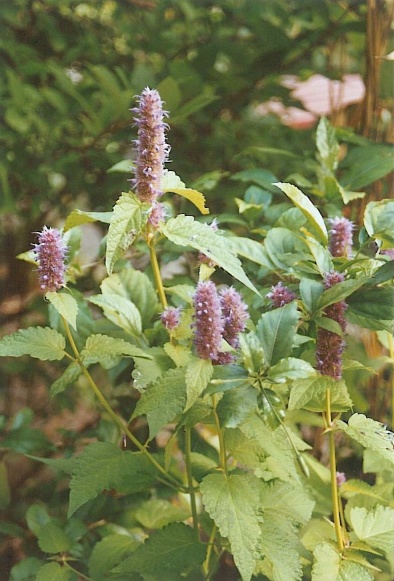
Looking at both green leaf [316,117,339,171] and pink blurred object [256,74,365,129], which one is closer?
green leaf [316,117,339,171]

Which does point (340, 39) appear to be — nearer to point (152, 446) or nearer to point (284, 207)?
point (284, 207)

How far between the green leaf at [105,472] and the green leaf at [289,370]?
0.18m

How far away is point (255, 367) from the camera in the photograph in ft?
1.60

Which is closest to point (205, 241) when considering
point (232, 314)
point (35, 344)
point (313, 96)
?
point (232, 314)

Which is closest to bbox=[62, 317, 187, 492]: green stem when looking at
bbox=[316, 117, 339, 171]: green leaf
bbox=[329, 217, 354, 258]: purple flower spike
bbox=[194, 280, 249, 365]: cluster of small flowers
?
bbox=[194, 280, 249, 365]: cluster of small flowers

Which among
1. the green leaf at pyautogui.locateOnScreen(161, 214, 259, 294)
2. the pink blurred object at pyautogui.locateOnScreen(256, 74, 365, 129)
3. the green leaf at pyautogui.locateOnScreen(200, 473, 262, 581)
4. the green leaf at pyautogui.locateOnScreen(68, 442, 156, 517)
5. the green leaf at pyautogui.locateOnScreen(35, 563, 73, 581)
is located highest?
the pink blurred object at pyautogui.locateOnScreen(256, 74, 365, 129)

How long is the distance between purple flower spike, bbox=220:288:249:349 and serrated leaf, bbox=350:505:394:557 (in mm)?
206

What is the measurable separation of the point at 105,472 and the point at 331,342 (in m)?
0.22

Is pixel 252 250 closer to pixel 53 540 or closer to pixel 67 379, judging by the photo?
pixel 67 379

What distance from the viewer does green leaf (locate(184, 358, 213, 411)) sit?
470 millimetres

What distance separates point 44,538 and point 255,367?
0.35 metres

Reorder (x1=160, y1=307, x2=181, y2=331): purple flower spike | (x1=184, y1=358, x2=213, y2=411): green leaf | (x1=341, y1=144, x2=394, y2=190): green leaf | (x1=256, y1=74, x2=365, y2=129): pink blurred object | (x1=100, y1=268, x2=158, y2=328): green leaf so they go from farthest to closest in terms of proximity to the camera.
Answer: (x1=256, y1=74, x2=365, y2=129): pink blurred object, (x1=341, y1=144, x2=394, y2=190): green leaf, (x1=100, y1=268, x2=158, y2=328): green leaf, (x1=160, y1=307, x2=181, y2=331): purple flower spike, (x1=184, y1=358, x2=213, y2=411): green leaf

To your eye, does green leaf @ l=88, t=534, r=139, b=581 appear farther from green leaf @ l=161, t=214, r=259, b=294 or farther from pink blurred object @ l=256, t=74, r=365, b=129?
pink blurred object @ l=256, t=74, r=365, b=129

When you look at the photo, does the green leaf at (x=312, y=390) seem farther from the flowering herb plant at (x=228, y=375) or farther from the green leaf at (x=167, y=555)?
the green leaf at (x=167, y=555)
